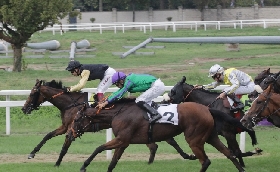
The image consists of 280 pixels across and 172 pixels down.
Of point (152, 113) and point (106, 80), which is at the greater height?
point (106, 80)

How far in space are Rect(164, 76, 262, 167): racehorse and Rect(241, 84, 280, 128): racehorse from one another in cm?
83

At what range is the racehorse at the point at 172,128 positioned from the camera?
33.1 feet

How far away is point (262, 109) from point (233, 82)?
4.13 feet

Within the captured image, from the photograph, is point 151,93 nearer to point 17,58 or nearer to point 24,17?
point 24,17

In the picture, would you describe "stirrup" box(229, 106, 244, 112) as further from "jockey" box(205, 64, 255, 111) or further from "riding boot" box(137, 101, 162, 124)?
"riding boot" box(137, 101, 162, 124)

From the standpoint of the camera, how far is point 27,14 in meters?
24.6

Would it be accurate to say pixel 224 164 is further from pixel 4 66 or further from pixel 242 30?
pixel 242 30

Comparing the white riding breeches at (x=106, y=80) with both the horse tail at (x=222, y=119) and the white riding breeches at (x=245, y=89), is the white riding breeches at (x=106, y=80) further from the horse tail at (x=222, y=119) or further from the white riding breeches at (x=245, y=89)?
the horse tail at (x=222, y=119)

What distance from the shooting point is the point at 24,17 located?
24453 millimetres

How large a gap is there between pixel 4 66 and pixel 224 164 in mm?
17884

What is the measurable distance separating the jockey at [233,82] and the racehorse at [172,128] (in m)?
1.20

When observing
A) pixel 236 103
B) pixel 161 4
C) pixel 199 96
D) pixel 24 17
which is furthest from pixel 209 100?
pixel 161 4

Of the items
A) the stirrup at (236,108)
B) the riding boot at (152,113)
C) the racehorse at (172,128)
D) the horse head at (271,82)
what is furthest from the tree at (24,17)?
the riding boot at (152,113)

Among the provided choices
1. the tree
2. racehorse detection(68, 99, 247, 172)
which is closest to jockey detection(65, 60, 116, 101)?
racehorse detection(68, 99, 247, 172)
